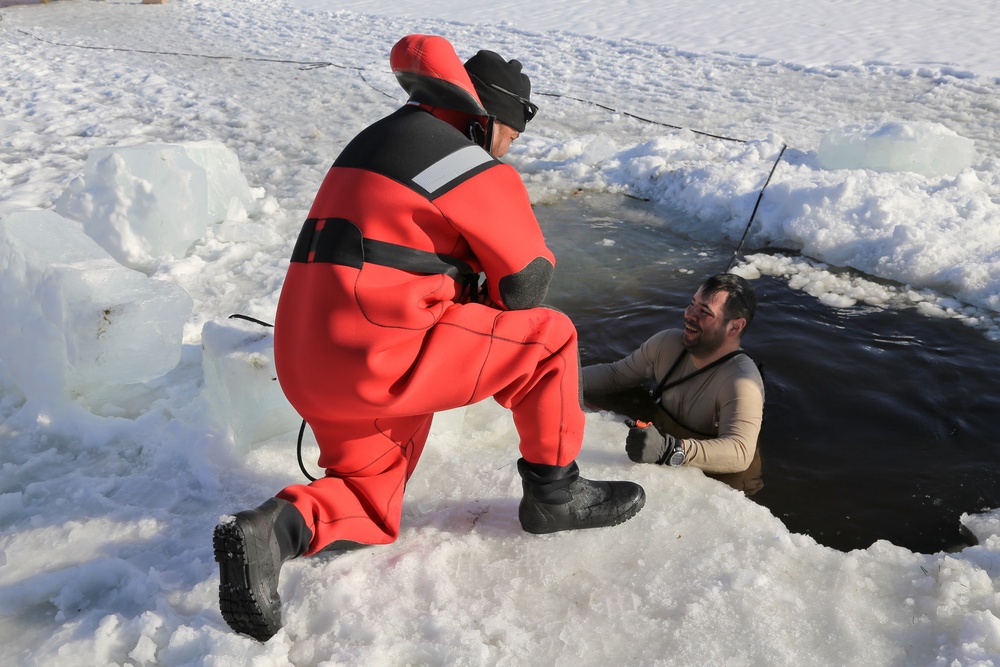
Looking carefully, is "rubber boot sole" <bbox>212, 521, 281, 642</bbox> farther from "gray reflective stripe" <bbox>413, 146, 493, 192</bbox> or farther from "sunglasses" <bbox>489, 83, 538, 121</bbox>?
"sunglasses" <bbox>489, 83, 538, 121</bbox>

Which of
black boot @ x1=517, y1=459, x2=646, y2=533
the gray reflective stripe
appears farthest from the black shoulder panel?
black boot @ x1=517, y1=459, x2=646, y2=533

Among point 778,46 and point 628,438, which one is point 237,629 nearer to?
point 628,438

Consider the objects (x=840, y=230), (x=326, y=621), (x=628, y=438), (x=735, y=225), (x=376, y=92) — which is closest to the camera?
(x=326, y=621)

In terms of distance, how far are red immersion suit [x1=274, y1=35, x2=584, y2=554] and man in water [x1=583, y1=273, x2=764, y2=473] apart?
106cm

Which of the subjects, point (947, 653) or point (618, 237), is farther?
point (618, 237)

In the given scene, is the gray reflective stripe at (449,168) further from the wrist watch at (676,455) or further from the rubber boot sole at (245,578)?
the wrist watch at (676,455)

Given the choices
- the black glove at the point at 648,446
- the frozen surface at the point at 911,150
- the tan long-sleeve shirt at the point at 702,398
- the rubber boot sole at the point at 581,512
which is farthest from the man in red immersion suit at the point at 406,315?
the frozen surface at the point at 911,150

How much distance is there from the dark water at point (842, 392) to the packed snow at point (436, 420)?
0.26m

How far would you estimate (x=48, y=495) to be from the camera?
111 inches

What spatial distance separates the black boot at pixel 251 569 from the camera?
2.01 metres

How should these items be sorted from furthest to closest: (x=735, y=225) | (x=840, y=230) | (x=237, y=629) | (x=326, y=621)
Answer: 1. (x=735, y=225)
2. (x=840, y=230)
3. (x=326, y=621)
4. (x=237, y=629)

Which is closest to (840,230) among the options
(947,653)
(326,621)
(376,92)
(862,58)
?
(947,653)

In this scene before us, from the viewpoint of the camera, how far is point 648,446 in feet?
10.2

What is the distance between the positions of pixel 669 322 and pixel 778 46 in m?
10.3
